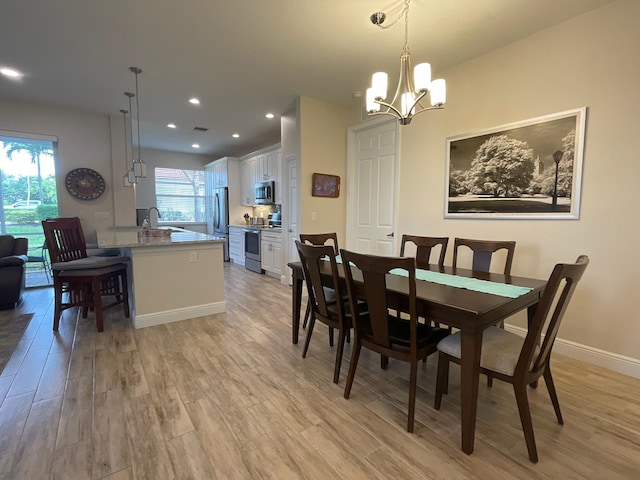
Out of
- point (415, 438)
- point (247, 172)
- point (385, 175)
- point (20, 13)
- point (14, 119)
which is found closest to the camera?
point (415, 438)

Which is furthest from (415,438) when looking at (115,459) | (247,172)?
(247,172)

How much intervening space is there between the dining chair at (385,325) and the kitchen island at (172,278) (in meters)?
2.12

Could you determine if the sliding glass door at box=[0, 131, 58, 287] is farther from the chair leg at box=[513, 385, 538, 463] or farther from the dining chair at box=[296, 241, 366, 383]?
the chair leg at box=[513, 385, 538, 463]

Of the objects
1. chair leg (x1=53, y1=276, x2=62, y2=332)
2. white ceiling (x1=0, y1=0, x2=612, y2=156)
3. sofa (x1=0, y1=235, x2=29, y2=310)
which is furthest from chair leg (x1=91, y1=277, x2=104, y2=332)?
white ceiling (x1=0, y1=0, x2=612, y2=156)

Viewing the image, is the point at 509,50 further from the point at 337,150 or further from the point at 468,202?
the point at 337,150

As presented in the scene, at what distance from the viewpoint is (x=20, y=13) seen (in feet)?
7.93

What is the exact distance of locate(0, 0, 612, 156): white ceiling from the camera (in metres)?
2.36

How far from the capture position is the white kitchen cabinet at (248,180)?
254 inches

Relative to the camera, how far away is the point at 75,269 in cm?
295

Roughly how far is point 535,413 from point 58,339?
12.6 feet

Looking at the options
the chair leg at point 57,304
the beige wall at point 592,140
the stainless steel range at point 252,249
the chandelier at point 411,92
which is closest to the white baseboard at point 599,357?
the beige wall at point 592,140

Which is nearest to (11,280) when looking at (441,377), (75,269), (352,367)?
(75,269)

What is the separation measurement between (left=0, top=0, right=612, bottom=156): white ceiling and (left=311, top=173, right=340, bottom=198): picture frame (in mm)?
1081

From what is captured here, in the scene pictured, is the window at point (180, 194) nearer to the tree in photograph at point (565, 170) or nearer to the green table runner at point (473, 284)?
the green table runner at point (473, 284)
